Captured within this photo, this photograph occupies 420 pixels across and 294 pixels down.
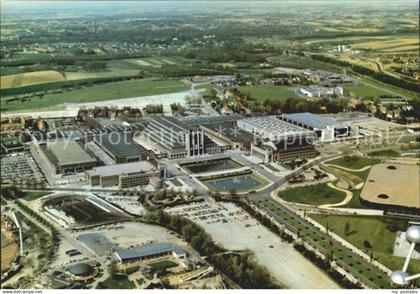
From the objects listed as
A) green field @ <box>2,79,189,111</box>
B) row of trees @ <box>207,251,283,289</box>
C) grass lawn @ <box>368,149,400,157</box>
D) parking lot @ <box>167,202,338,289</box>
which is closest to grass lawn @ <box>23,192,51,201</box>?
parking lot @ <box>167,202,338,289</box>

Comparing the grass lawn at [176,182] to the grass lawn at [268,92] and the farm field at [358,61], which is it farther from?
the farm field at [358,61]

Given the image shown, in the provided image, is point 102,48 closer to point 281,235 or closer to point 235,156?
point 235,156

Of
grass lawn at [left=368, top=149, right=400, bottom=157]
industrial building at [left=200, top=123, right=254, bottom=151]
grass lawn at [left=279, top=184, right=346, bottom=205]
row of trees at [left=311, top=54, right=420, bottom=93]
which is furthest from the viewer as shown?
row of trees at [left=311, top=54, right=420, bottom=93]

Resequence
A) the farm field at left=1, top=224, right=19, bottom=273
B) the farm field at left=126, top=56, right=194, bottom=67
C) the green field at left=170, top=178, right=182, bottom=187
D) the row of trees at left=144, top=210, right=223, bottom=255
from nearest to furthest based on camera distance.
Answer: the farm field at left=1, top=224, right=19, bottom=273 < the row of trees at left=144, top=210, right=223, bottom=255 < the green field at left=170, top=178, right=182, bottom=187 < the farm field at left=126, top=56, right=194, bottom=67

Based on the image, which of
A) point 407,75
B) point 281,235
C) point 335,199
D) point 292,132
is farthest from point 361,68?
point 281,235

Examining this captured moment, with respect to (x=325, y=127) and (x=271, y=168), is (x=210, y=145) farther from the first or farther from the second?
(x=325, y=127)

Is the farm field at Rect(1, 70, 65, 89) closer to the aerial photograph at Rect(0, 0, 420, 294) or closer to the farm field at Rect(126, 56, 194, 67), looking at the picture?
the aerial photograph at Rect(0, 0, 420, 294)

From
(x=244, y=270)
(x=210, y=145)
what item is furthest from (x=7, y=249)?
(x=210, y=145)

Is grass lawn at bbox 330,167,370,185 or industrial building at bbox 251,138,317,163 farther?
industrial building at bbox 251,138,317,163
